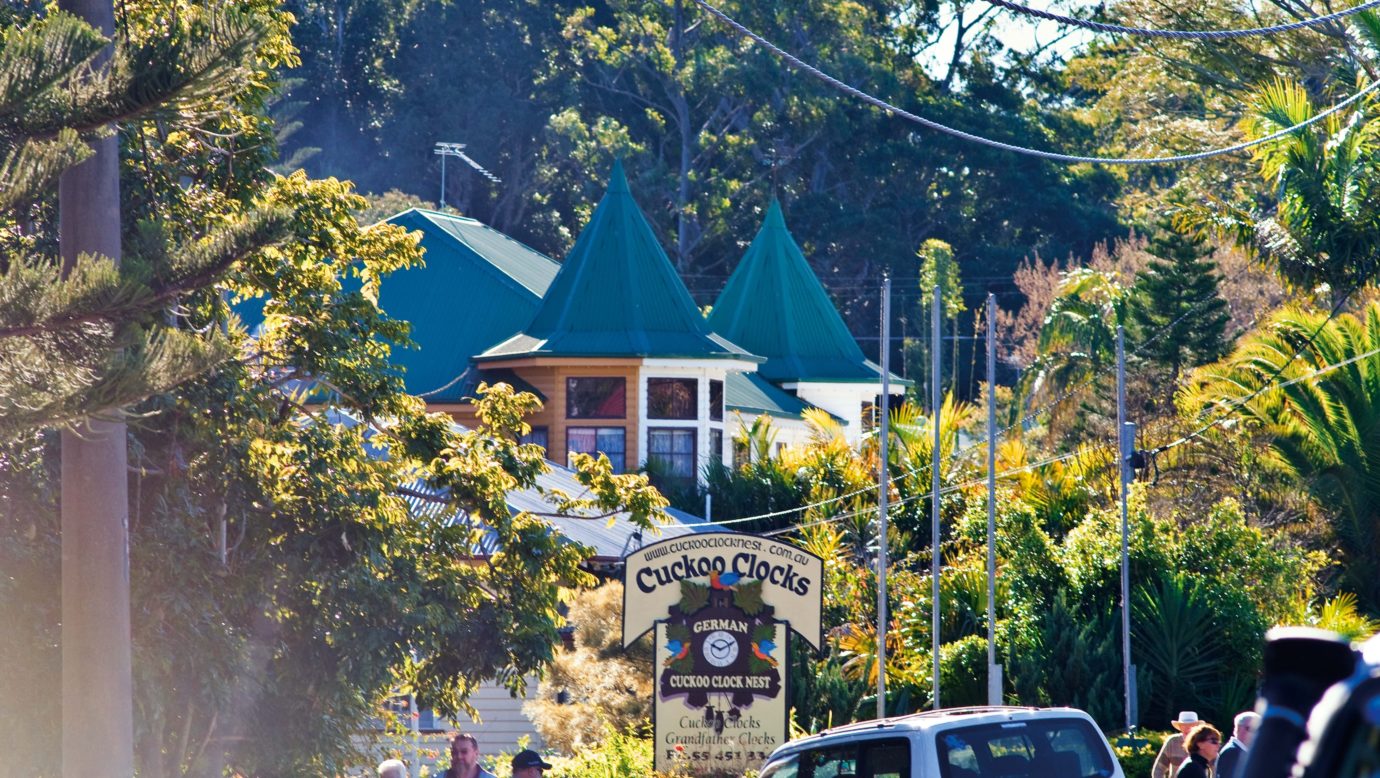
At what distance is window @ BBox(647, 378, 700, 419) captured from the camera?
Result: 119 ft

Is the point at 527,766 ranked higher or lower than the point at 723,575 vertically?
lower

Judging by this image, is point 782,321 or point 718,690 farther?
point 782,321

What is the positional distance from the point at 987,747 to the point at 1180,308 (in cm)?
2564

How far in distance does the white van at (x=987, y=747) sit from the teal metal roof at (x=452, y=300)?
89.7 feet

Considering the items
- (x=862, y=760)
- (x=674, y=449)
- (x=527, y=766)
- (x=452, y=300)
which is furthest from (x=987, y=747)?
(x=452, y=300)

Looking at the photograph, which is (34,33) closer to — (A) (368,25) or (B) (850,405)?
(B) (850,405)

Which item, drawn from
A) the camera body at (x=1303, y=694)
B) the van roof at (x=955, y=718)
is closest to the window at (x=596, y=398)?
the van roof at (x=955, y=718)

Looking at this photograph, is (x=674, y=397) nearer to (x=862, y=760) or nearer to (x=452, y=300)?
(x=452, y=300)

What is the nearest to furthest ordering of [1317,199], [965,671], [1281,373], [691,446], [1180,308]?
[965,671], [1317,199], [1281,373], [1180,308], [691,446]

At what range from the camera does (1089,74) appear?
4841cm

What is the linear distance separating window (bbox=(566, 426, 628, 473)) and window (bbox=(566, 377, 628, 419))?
27 centimetres

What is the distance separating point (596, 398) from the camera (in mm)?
36000

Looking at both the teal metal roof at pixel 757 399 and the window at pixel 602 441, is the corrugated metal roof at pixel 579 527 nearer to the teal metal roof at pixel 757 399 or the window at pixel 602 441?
the window at pixel 602 441

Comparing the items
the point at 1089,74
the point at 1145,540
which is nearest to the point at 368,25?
the point at 1089,74
